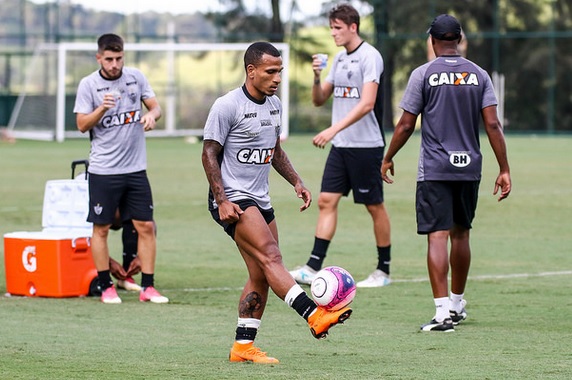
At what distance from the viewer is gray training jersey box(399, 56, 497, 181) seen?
29.3ft

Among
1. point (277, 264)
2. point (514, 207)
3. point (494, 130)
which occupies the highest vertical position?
point (494, 130)

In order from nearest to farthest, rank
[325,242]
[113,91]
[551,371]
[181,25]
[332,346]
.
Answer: [551,371], [332,346], [113,91], [325,242], [181,25]

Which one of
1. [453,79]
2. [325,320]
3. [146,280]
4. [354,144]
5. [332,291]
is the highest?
[453,79]

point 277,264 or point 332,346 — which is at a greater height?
point 277,264

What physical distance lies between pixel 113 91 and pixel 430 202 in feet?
10.2

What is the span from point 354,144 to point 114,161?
7.51 ft

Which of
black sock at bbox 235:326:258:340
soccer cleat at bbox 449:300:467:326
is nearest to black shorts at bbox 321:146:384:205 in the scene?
soccer cleat at bbox 449:300:467:326

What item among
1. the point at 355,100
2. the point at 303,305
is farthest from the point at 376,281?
the point at 303,305

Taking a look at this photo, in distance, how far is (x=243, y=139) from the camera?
7.62 metres

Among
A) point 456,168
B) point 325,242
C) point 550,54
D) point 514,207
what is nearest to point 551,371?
point 456,168

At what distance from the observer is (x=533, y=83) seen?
43.2 m

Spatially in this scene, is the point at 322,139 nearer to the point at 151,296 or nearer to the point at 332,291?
the point at 151,296

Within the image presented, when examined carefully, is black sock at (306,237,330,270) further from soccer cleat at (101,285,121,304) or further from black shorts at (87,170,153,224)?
soccer cleat at (101,285,121,304)

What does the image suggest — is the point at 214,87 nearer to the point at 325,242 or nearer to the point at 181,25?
the point at 181,25
